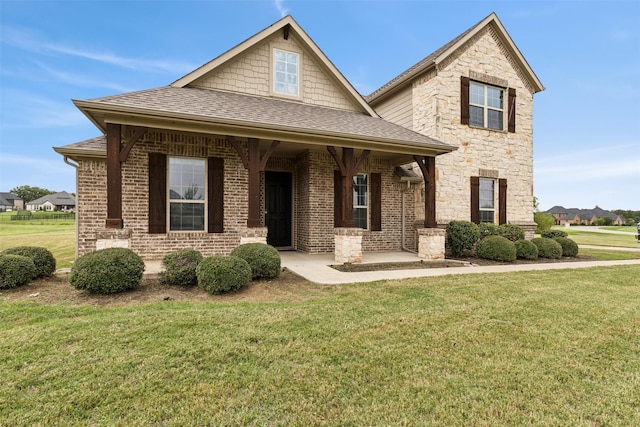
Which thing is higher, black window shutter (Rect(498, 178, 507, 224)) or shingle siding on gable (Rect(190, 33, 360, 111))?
shingle siding on gable (Rect(190, 33, 360, 111))

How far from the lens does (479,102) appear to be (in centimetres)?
1202

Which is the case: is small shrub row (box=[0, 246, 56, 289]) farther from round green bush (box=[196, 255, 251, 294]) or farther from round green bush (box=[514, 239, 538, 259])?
round green bush (box=[514, 239, 538, 259])

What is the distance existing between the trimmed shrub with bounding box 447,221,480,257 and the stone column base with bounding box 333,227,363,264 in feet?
12.9

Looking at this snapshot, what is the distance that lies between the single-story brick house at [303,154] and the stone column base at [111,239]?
3 cm

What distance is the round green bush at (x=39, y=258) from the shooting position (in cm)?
593

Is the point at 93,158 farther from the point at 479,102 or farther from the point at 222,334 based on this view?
the point at 479,102

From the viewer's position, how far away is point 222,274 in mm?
5180

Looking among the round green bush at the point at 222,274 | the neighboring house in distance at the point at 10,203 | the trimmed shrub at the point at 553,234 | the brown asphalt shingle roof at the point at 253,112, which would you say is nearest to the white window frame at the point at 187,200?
the brown asphalt shingle roof at the point at 253,112

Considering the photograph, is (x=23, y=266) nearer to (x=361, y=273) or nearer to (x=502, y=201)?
(x=361, y=273)

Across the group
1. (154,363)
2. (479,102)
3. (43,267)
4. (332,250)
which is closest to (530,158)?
(479,102)

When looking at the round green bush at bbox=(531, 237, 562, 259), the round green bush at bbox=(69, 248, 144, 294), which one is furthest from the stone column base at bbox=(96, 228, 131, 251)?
the round green bush at bbox=(531, 237, 562, 259)

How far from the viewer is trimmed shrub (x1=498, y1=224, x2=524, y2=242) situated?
11.1m

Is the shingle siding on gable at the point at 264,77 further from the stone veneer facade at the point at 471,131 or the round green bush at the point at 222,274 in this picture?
the round green bush at the point at 222,274

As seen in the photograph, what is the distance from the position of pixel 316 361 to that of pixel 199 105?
6.65 metres
